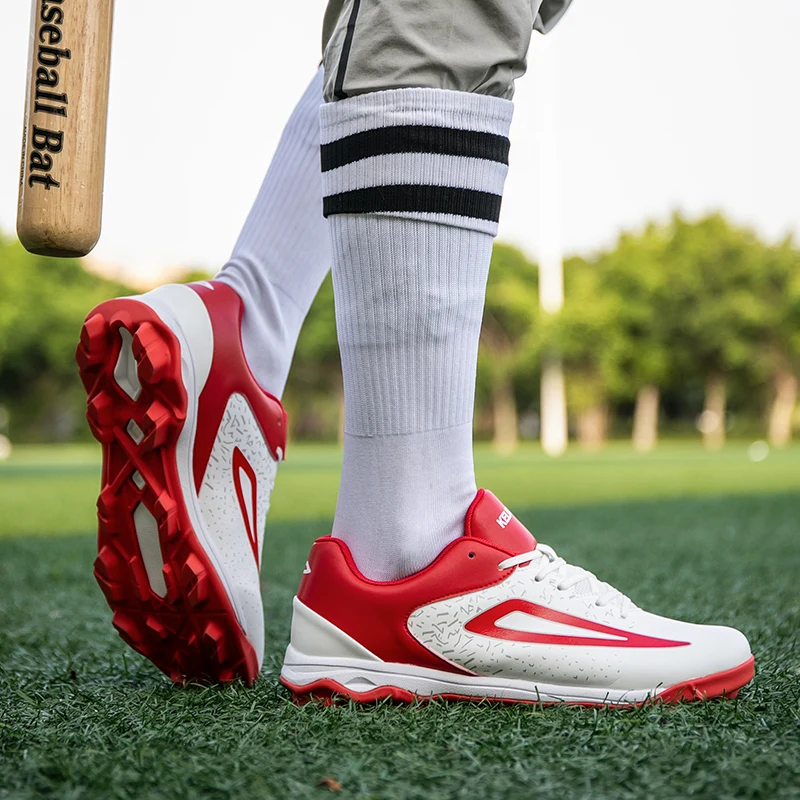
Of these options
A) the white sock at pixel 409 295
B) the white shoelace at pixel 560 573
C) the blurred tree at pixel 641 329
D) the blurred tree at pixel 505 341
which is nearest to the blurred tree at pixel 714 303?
the blurred tree at pixel 641 329

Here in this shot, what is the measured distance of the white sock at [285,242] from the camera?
4.25 feet

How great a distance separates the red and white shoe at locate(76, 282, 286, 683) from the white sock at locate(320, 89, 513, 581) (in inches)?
6.4

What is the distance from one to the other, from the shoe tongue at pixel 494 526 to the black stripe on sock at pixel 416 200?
1.02 feet

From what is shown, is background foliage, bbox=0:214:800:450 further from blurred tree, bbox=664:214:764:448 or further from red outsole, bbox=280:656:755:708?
red outsole, bbox=280:656:755:708

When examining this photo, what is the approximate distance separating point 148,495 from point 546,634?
47cm

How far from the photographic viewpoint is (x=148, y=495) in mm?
1071

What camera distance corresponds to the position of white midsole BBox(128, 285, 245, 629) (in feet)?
3.58

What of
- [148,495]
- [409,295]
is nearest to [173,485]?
[148,495]

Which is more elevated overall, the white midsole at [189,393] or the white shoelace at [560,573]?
the white midsole at [189,393]

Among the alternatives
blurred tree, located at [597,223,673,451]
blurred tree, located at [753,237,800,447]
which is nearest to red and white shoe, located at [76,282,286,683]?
blurred tree, located at [597,223,673,451]

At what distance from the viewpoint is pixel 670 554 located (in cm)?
284

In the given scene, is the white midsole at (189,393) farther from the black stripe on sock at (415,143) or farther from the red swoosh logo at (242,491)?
the black stripe on sock at (415,143)

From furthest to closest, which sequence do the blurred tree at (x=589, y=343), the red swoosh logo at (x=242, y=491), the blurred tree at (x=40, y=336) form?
1. the blurred tree at (x=40, y=336)
2. the blurred tree at (x=589, y=343)
3. the red swoosh logo at (x=242, y=491)

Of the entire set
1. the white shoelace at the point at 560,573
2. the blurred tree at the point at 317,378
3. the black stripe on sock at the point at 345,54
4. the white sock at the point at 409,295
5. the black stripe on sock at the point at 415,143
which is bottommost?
the blurred tree at the point at 317,378
